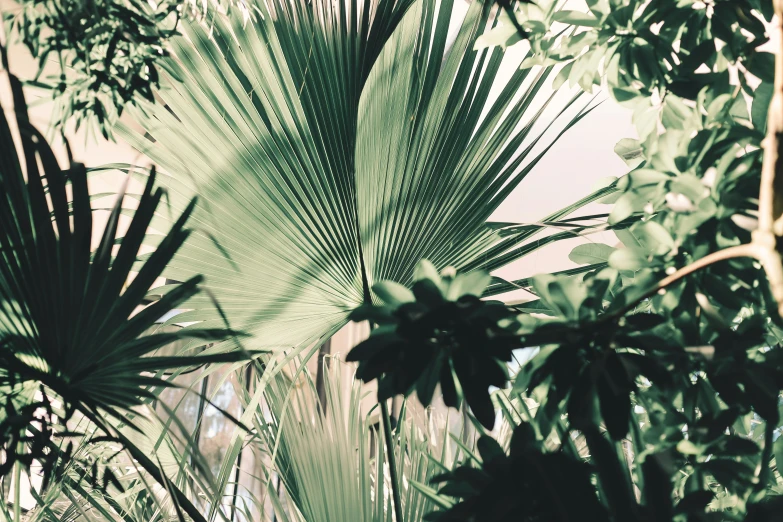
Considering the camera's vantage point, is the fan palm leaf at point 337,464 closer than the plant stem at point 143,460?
No

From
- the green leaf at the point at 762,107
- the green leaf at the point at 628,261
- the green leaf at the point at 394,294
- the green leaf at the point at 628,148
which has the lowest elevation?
the green leaf at the point at 394,294

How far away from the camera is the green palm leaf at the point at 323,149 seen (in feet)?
3.31

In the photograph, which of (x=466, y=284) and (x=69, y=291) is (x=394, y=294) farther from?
(x=69, y=291)

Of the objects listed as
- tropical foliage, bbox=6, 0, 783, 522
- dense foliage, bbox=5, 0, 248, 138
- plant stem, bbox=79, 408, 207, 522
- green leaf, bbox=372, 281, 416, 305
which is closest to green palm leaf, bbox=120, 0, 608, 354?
tropical foliage, bbox=6, 0, 783, 522

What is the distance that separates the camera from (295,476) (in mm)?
1271

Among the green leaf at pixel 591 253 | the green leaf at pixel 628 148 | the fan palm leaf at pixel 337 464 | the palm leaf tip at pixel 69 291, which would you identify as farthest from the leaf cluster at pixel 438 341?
the fan palm leaf at pixel 337 464

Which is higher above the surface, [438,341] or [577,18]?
[577,18]

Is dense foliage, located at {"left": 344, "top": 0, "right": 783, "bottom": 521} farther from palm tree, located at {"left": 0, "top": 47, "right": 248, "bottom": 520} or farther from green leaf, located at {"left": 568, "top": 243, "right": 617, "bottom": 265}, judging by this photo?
palm tree, located at {"left": 0, "top": 47, "right": 248, "bottom": 520}

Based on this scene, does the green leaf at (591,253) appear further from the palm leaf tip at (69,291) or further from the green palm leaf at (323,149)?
the palm leaf tip at (69,291)

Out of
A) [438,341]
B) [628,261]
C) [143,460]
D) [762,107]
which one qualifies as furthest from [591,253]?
[143,460]

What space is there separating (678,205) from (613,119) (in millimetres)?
3396

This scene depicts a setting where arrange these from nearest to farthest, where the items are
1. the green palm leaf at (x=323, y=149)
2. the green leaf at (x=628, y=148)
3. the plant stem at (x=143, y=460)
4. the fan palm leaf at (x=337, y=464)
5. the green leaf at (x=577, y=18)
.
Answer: the plant stem at (x=143, y=460) → the green leaf at (x=577, y=18) → the green leaf at (x=628, y=148) → the green palm leaf at (x=323, y=149) → the fan palm leaf at (x=337, y=464)

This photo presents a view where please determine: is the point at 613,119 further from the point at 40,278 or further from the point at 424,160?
the point at 40,278

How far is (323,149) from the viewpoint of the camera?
1.02 m
